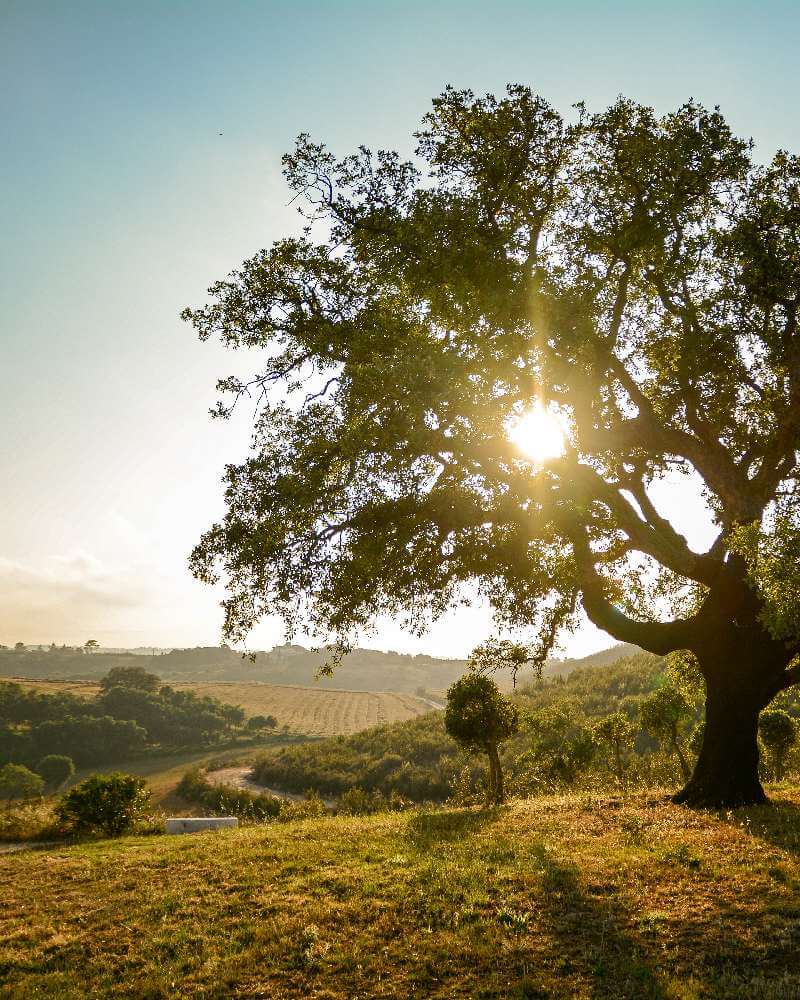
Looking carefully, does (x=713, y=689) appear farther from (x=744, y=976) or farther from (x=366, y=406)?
(x=366, y=406)

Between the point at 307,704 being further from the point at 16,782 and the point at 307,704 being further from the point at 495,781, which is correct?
the point at 495,781

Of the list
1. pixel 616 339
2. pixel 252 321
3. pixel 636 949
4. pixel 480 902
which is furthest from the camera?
pixel 616 339

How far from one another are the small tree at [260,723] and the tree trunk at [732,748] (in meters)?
85.7

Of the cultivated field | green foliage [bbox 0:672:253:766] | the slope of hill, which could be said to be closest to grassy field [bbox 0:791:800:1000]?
the slope of hill

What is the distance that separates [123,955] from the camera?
23.9 feet

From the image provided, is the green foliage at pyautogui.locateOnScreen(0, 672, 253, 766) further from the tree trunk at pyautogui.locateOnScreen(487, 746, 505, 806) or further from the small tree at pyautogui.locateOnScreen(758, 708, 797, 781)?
the small tree at pyautogui.locateOnScreen(758, 708, 797, 781)

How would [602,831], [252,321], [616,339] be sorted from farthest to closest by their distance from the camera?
[616,339]
[252,321]
[602,831]

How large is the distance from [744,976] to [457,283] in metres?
11.8

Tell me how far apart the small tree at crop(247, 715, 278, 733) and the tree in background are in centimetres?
1813

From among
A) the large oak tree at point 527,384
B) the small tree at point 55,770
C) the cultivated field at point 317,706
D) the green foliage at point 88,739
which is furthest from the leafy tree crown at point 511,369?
the cultivated field at point 317,706

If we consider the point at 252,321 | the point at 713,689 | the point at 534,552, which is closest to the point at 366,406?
the point at 252,321

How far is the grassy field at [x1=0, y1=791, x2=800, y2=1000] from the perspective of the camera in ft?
20.0

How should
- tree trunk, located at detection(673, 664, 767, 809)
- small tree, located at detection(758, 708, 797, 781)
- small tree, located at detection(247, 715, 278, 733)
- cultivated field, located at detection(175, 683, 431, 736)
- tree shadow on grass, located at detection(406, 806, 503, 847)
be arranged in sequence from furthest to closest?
cultivated field, located at detection(175, 683, 431, 736), small tree, located at detection(247, 715, 278, 733), small tree, located at detection(758, 708, 797, 781), tree trunk, located at detection(673, 664, 767, 809), tree shadow on grass, located at detection(406, 806, 503, 847)

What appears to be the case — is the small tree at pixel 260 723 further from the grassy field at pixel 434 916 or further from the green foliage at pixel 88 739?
the grassy field at pixel 434 916
